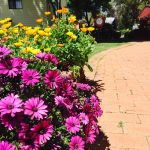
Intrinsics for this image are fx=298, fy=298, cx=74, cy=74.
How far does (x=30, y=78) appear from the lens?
8.01 ft

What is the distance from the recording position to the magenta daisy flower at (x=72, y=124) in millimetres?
2543

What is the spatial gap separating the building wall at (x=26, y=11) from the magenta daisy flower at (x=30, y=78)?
1907cm

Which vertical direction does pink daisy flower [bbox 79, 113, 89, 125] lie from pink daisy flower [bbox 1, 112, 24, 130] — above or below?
below

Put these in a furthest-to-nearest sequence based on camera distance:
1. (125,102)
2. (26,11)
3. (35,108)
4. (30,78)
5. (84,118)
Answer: (26,11)
(125,102)
(84,118)
(30,78)
(35,108)

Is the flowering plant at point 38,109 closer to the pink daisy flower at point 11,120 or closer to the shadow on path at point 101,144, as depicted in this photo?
the pink daisy flower at point 11,120

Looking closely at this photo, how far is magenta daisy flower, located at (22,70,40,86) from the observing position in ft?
7.92

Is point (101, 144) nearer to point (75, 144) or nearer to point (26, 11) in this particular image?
point (75, 144)

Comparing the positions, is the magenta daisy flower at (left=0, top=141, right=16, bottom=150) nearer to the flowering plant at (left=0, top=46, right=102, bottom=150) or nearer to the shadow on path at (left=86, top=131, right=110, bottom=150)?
the flowering plant at (left=0, top=46, right=102, bottom=150)

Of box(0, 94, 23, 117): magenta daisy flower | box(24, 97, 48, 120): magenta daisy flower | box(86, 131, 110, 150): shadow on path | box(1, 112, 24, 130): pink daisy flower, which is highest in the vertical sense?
box(0, 94, 23, 117): magenta daisy flower

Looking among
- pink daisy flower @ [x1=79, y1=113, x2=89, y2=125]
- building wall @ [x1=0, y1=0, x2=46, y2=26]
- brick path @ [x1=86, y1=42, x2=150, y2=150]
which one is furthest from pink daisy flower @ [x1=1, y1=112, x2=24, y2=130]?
building wall @ [x1=0, y1=0, x2=46, y2=26]

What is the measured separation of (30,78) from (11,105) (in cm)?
31

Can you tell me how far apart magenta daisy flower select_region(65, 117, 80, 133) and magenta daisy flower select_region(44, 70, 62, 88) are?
0.33 m

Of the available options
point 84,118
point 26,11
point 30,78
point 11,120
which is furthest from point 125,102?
point 26,11

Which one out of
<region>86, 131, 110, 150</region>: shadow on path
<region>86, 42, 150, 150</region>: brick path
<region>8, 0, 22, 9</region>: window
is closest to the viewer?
<region>86, 131, 110, 150</region>: shadow on path
